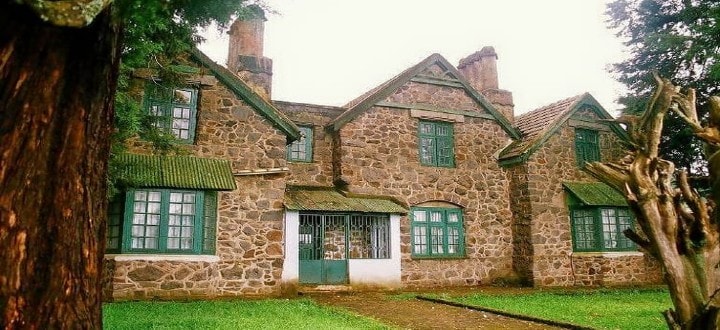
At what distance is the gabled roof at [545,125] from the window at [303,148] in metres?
6.66

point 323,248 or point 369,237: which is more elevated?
point 369,237

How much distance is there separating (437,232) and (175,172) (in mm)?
8458

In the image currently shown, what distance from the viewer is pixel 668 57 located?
18484mm

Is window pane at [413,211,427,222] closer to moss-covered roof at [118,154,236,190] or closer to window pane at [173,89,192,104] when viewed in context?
moss-covered roof at [118,154,236,190]

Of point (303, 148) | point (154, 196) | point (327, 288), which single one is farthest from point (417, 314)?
point (303, 148)

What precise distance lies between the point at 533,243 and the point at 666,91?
496 inches

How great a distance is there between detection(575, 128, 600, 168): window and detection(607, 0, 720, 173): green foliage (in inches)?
57.3

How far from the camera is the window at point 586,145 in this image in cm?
1845

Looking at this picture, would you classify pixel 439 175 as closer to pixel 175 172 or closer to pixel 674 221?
pixel 175 172

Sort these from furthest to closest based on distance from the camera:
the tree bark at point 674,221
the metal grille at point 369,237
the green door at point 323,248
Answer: the metal grille at point 369,237 → the green door at point 323,248 → the tree bark at point 674,221

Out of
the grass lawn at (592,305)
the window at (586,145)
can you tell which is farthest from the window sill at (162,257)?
the window at (586,145)

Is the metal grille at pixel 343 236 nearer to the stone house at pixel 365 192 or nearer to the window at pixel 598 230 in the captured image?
the stone house at pixel 365 192

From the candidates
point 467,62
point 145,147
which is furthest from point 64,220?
point 467,62

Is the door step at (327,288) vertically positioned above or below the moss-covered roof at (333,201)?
below
